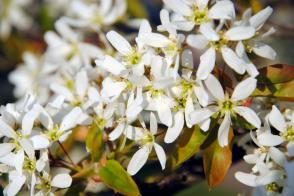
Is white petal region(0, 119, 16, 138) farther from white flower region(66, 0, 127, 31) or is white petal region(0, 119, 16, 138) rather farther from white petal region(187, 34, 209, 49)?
white flower region(66, 0, 127, 31)

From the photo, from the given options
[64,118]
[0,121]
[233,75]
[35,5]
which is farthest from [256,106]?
[35,5]

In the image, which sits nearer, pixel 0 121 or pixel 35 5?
pixel 0 121

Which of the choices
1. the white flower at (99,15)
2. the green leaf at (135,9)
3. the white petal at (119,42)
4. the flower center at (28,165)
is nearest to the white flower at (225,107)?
the white petal at (119,42)

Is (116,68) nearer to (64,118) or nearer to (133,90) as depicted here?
(133,90)

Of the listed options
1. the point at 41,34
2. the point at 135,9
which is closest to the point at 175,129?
the point at 135,9

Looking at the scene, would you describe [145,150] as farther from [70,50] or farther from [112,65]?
[70,50]

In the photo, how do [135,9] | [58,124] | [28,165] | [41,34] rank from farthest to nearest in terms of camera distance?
[41,34], [135,9], [58,124], [28,165]
